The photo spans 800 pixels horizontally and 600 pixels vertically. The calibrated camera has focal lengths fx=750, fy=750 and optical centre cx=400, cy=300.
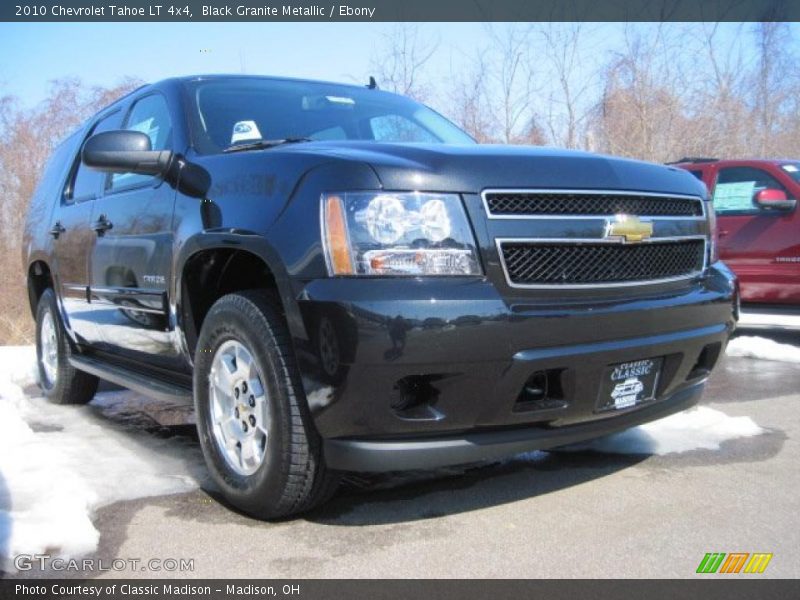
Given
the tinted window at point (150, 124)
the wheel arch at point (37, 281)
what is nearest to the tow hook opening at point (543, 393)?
the tinted window at point (150, 124)

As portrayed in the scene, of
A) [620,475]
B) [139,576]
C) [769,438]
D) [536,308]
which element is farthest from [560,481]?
[139,576]

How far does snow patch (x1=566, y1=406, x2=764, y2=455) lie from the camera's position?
144 inches

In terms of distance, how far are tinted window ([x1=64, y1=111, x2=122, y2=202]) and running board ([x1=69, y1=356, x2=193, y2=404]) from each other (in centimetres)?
100

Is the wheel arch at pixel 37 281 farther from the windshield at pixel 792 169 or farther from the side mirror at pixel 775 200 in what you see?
the windshield at pixel 792 169

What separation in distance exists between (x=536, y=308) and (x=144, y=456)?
2.25m

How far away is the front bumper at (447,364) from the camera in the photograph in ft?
7.55

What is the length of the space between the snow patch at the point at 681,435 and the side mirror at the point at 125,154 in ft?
7.69

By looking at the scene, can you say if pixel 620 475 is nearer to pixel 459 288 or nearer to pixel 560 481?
pixel 560 481

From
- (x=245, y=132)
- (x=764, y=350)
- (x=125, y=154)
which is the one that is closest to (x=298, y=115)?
(x=245, y=132)

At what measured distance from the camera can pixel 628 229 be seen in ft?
8.91

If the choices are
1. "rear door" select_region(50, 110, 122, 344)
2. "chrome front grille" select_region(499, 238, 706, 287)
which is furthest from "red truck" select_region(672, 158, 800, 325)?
"rear door" select_region(50, 110, 122, 344)

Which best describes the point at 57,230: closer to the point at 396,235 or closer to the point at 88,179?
the point at 88,179

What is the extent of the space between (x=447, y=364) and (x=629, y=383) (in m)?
0.81

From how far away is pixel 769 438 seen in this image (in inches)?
150
